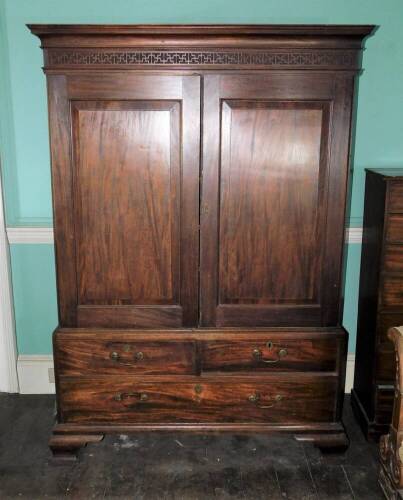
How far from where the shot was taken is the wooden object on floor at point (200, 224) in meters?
2.12

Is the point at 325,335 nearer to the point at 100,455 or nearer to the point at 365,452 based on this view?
the point at 365,452

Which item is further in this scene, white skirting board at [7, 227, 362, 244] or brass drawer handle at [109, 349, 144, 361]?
white skirting board at [7, 227, 362, 244]

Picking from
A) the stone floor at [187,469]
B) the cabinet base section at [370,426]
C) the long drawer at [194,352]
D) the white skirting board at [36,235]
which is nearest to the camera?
the stone floor at [187,469]

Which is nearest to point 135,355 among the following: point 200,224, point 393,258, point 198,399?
point 198,399

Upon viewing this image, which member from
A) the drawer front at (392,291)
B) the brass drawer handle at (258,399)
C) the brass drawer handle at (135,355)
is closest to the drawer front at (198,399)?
the brass drawer handle at (258,399)

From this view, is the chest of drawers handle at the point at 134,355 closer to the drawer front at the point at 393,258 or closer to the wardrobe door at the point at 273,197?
the wardrobe door at the point at 273,197

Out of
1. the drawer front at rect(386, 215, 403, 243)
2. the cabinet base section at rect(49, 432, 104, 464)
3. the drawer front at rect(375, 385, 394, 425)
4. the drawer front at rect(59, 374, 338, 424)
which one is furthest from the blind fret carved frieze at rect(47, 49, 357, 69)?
the cabinet base section at rect(49, 432, 104, 464)

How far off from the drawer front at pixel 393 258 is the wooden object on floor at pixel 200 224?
26 cm

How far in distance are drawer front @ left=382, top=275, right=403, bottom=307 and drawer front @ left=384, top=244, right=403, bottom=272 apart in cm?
4

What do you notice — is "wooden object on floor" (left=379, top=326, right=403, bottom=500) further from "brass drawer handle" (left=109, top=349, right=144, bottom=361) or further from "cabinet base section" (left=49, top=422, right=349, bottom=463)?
"brass drawer handle" (left=109, top=349, right=144, bottom=361)

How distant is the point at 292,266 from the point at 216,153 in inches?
23.0

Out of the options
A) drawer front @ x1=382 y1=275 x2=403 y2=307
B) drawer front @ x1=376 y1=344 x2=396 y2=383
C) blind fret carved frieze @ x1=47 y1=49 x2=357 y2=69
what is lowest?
drawer front @ x1=376 y1=344 x2=396 y2=383

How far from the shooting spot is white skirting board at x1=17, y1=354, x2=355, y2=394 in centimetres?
299

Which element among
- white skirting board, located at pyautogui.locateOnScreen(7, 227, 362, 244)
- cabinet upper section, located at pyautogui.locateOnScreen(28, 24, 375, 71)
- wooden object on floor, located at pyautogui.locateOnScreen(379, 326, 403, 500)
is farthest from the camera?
white skirting board, located at pyautogui.locateOnScreen(7, 227, 362, 244)
